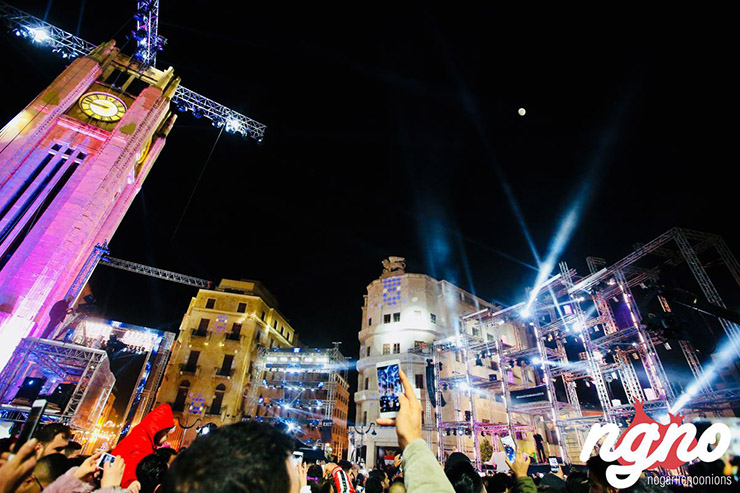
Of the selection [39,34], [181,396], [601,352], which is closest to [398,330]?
[601,352]

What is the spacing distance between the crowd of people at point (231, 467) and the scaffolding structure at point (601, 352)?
426 inches

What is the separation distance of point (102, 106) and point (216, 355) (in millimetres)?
23980

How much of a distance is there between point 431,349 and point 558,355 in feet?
31.9

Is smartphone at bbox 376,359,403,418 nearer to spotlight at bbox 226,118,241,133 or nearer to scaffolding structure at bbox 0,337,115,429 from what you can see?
scaffolding structure at bbox 0,337,115,429

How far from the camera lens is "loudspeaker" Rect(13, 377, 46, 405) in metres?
12.4

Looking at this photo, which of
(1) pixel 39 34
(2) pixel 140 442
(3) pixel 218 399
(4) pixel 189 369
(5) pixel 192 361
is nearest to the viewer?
(2) pixel 140 442

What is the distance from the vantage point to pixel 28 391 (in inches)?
489

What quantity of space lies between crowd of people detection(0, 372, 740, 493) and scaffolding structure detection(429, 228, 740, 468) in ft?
35.5

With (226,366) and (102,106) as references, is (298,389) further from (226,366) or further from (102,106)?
(102,106)

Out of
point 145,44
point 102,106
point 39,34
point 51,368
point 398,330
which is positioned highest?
point 145,44

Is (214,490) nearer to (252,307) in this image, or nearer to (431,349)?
(431,349)

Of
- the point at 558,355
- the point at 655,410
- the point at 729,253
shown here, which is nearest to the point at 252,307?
the point at 558,355

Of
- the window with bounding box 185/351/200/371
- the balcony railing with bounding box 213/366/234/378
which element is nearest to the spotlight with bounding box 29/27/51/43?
the window with bounding box 185/351/200/371

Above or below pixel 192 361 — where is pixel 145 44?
above
